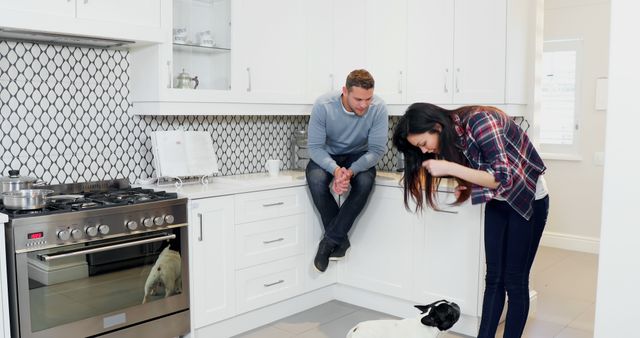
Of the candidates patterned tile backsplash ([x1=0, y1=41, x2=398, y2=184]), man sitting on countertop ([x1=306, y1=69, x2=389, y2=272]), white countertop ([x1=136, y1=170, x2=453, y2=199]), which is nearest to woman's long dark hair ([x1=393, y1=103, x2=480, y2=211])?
white countertop ([x1=136, y1=170, x2=453, y2=199])

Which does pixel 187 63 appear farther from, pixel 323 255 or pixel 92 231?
pixel 323 255

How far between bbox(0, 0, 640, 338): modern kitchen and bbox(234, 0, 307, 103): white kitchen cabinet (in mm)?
11

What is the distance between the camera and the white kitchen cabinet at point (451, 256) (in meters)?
3.27

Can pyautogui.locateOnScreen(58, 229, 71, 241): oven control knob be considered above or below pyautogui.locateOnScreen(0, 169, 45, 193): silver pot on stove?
below

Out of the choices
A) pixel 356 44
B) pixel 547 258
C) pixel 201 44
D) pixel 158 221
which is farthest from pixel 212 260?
pixel 547 258

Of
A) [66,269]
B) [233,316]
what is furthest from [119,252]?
[233,316]

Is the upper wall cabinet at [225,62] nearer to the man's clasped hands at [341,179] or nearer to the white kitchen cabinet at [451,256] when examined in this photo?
the man's clasped hands at [341,179]

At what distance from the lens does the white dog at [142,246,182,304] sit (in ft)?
9.69

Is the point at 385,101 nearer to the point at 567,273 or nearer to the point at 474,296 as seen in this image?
the point at 474,296

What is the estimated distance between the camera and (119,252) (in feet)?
9.12

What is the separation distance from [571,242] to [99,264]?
4.23m

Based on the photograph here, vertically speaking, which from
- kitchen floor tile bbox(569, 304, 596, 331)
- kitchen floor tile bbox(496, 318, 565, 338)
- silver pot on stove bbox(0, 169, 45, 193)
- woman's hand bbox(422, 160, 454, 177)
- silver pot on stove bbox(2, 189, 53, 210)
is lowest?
kitchen floor tile bbox(496, 318, 565, 338)

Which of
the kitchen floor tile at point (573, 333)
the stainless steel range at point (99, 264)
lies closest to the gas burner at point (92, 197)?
the stainless steel range at point (99, 264)

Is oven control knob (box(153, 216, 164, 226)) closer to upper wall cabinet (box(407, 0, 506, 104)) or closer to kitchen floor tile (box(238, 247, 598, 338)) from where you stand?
kitchen floor tile (box(238, 247, 598, 338))
